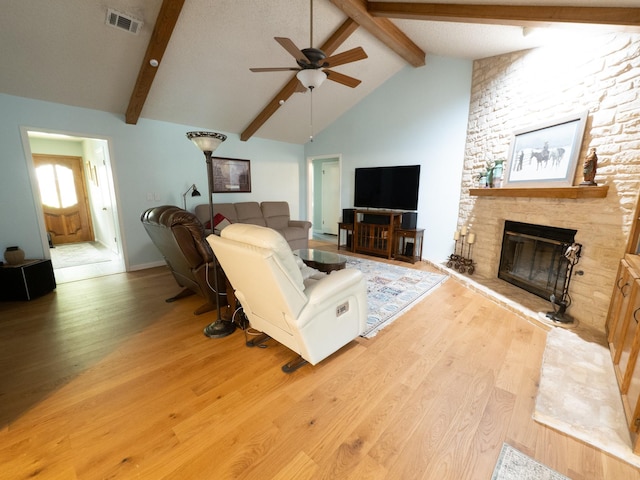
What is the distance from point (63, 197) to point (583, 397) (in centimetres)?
876

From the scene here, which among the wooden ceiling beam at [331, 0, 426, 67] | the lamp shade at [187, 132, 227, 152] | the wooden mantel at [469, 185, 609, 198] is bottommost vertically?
the wooden mantel at [469, 185, 609, 198]

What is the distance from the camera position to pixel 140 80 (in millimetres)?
3236

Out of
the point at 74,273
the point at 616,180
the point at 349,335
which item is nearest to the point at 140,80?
the point at 74,273

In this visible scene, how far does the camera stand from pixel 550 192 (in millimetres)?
2611

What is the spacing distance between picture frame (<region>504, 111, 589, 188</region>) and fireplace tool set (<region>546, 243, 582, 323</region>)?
64 cm

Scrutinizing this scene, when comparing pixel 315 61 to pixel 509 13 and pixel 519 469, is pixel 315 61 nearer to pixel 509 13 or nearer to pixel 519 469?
pixel 509 13

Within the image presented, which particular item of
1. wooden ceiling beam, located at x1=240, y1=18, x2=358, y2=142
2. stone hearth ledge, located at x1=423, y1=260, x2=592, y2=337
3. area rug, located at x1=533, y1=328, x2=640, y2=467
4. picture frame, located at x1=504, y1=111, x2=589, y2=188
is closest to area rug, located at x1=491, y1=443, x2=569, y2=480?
area rug, located at x1=533, y1=328, x2=640, y2=467

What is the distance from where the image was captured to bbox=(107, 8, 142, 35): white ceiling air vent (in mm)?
2529

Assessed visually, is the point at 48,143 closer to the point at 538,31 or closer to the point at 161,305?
the point at 161,305

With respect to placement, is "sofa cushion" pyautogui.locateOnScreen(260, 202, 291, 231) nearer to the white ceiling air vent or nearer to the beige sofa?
the beige sofa

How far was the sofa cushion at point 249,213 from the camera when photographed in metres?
5.01

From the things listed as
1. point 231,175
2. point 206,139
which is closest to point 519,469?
point 206,139

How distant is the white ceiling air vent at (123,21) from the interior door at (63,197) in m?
4.84

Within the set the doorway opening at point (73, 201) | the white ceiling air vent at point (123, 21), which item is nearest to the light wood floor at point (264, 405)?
the white ceiling air vent at point (123, 21)
